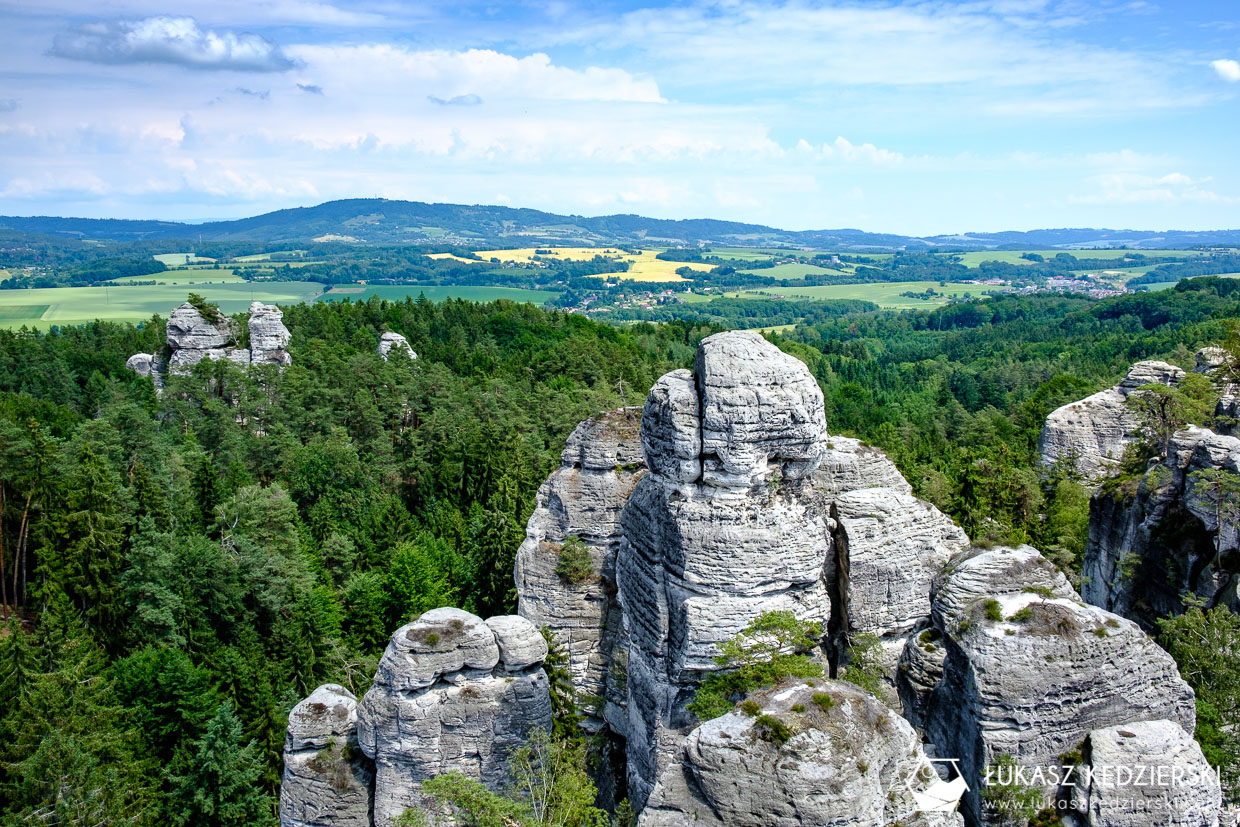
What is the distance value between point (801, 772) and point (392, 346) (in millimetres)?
74883

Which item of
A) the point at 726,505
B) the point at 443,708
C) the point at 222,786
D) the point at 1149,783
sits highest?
the point at 726,505

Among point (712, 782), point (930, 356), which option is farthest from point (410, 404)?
point (930, 356)

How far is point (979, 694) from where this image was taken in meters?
17.6

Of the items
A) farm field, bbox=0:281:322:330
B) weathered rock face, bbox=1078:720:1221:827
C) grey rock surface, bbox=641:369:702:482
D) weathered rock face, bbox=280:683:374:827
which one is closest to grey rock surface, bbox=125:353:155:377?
farm field, bbox=0:281:322:330

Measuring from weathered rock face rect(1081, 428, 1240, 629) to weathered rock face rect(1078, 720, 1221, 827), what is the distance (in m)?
11.0

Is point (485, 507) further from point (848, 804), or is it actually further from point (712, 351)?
point (848, 804)

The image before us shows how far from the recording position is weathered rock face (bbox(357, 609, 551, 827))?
23.8m

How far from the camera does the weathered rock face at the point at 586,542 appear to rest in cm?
3042

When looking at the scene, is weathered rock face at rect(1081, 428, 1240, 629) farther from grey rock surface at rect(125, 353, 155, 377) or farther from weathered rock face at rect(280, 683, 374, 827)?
grey rock surface at rect(125, 353, 155, 377)

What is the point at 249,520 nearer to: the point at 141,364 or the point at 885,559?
the point at 885,559

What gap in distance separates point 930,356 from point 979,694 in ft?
494

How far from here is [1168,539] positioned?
93.8 ft

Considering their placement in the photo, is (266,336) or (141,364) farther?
(141,364)

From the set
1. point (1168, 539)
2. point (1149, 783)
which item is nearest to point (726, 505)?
point (1149, 783)
